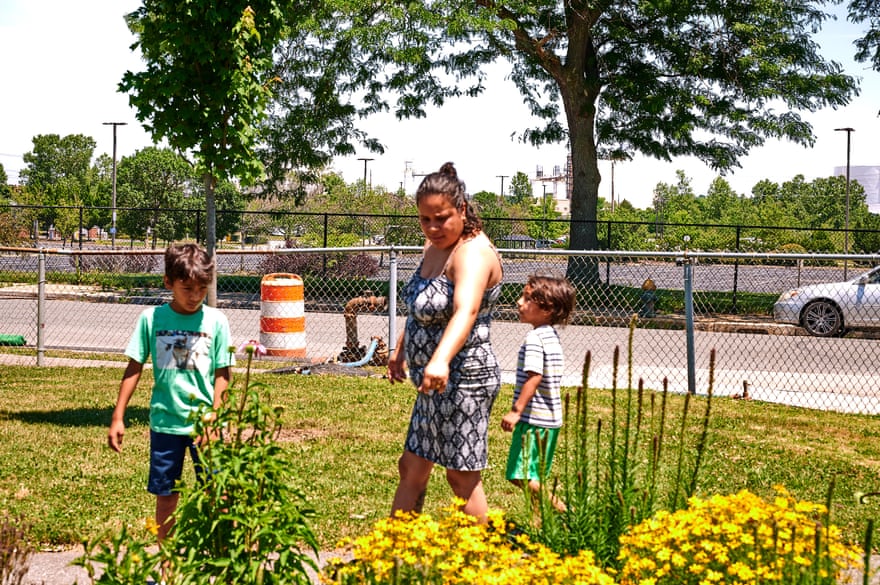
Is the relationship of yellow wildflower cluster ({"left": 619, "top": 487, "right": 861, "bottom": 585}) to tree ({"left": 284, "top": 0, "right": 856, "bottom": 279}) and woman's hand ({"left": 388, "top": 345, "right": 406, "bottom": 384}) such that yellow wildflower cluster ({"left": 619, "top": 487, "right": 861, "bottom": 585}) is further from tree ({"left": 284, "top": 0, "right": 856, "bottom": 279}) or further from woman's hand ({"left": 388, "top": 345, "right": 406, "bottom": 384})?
tree ({"left": 284, "top": 0, "right": 856, "bottom": 279})

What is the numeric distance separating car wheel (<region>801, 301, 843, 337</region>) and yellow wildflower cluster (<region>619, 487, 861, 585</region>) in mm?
14628

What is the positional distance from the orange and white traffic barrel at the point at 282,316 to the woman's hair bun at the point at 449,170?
7346mm

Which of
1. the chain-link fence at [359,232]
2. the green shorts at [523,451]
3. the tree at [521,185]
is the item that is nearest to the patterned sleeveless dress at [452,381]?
the green shorts at [523,451]

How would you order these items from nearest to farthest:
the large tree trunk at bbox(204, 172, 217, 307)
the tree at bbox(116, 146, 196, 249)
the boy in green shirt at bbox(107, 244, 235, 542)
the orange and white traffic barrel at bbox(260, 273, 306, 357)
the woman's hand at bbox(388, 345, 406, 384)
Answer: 1. the boy in green shirt at bbox(107, 244, 235, 542)
2. the woman's hand at bbox(388, 345, 406, 384)
3. the large tree trunk at bbox(204, 172, 217, 307)
4. the orange and white traffic barrel at bbox(260, 273, 306, 357)
5. the tree at bbox(116, 146, 196, 249)

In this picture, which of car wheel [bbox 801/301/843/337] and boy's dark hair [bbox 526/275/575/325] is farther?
car wheel [bbox 801/301/843/337]

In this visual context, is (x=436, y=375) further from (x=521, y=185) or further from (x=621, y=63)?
(x=521, y=185)

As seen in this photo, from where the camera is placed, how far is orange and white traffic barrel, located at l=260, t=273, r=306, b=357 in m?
10.9

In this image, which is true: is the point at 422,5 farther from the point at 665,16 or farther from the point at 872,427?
the point at 872,427

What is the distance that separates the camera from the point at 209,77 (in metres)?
8.01

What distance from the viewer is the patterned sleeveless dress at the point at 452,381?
3.63 metres

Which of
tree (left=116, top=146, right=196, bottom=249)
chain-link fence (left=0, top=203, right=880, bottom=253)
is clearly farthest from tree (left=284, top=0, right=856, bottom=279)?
tree (left=116, top=146, right=196, bottom=249)

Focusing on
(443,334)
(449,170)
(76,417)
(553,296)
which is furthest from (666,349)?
(443,334)

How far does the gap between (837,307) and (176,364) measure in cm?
1523

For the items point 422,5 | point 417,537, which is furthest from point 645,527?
point 422,5
